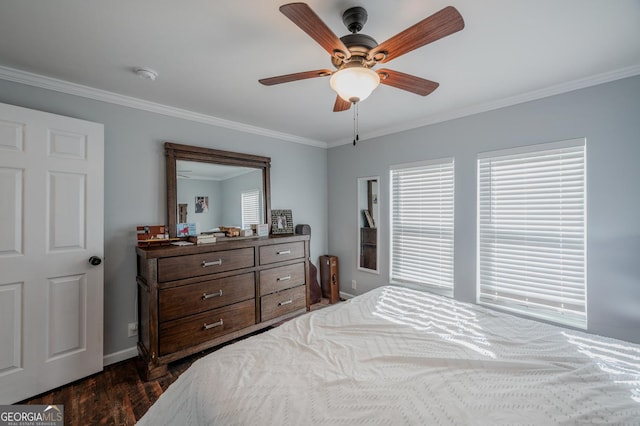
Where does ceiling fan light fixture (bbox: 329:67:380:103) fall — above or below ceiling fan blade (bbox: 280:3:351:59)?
below

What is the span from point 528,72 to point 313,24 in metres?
1.90

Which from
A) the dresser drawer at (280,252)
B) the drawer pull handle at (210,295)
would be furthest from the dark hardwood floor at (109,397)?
the dresser drawer at (280,252)

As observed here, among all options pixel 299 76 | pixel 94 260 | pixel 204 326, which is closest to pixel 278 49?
pixel 299 76

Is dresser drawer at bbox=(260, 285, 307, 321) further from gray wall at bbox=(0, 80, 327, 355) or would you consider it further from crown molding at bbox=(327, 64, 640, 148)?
crown molding at bbox=(327, 64, 640, 148)

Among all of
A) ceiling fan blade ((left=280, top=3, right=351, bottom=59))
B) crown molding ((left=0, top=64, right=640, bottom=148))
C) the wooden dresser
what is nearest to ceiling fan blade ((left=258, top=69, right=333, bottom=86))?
ceiling fan blade ((left=280, top=3, right=351, bottom=59))

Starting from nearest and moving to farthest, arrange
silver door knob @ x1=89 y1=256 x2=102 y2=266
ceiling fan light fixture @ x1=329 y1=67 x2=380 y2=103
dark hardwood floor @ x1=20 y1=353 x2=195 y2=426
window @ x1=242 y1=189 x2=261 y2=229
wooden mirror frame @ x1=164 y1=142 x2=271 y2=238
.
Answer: ceiling fan light fixture @ x1=329 y1=67 x2=380 y2=103, dark hardwood floor @ x1=20 y1=353 x2=195 y2=426, silver door knob @ x1=89 y1=256 x2=102 y2=266, wooden mirror frame @ x1=164 y1=142 x2=271 y2=238, window @ x1=242 y1=189 x2=261 y2=229

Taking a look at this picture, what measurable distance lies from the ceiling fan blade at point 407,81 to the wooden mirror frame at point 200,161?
82.7 inches

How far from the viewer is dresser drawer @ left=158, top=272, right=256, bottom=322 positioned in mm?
2250

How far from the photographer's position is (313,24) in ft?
3.73

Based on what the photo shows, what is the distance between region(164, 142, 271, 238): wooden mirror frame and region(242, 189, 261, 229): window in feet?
0.36

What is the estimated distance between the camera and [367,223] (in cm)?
385

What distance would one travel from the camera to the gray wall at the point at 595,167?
2.04 m

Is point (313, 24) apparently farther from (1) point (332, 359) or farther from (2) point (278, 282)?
(2) point (278, 282)

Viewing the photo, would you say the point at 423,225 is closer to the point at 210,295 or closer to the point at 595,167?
the point at 595,167
